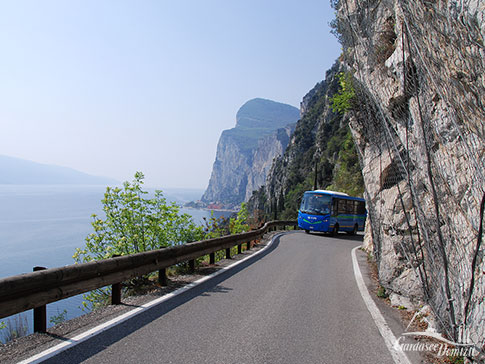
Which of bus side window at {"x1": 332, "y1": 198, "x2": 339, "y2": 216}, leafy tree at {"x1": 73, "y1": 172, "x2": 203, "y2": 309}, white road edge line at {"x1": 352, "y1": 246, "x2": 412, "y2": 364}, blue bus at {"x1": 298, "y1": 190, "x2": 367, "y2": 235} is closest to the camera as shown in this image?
white road edge line at {"x1": 352, "y1": 246, "x2": 412, "y2": 364}

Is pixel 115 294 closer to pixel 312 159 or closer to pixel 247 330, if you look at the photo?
pixel 247 330

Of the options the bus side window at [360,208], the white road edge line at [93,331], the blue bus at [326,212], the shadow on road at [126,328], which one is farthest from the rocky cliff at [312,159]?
the white road edge line at [93,331]

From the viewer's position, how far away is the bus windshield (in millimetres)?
24781

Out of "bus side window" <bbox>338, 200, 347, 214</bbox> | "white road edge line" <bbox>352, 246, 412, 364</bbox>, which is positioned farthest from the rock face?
"bus side window" <bbox>338, 200, 347, 214</bbox>

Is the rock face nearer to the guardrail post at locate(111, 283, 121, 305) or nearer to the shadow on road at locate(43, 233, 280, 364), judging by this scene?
the shadow on road at locate(43, 233, 280, 364)

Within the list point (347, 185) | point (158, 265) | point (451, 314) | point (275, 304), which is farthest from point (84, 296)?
point (347, 185)

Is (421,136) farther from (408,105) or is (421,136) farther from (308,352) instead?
(308,352)

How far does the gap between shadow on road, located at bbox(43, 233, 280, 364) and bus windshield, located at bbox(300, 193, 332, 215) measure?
18.0m

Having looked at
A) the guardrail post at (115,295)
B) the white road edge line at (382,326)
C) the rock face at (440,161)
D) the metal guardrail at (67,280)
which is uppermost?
the rock face at (440,161)

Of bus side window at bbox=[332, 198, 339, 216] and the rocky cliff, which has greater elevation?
the rocky cliff

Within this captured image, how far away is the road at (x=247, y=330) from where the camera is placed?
384cm

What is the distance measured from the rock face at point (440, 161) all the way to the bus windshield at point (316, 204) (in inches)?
672

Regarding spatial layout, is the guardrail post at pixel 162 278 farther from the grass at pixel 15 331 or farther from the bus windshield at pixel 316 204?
the bus windshield at pixel 316 204

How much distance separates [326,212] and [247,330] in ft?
68.1
